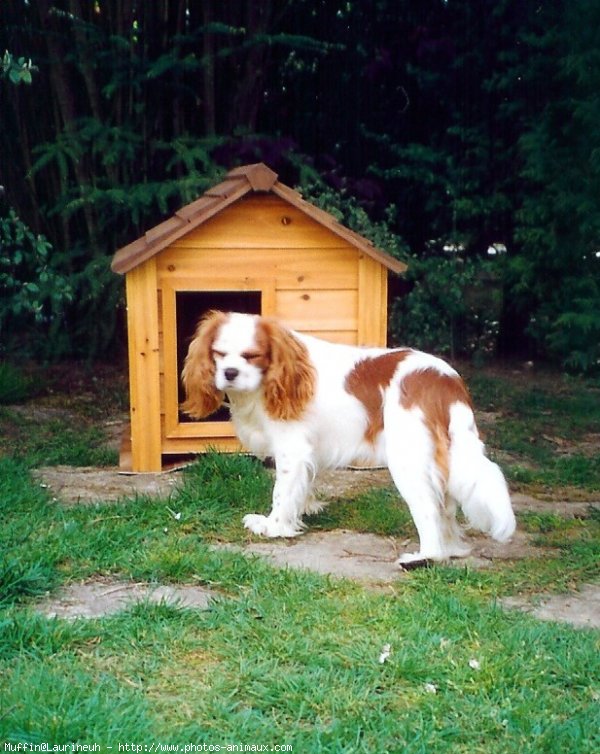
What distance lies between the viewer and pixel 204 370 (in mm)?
4258

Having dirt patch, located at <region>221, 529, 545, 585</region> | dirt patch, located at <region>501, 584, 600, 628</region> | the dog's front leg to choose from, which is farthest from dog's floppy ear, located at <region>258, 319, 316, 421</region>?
dirt patch, located at <region>501, 584, 600, 628</region>

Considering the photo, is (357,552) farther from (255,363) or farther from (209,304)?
(209,304)

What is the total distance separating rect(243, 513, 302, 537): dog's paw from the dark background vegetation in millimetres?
3475

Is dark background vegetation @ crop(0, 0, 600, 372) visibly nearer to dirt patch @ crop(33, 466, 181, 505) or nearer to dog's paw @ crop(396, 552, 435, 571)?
dirt patch @ crop(33, 466, 181, 505)

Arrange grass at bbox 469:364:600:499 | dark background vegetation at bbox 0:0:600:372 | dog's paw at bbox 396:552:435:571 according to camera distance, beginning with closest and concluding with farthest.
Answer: dog's paw at bbox 396:552:435:571
grass at bbox 469:364:600:499
dark background vegetation at bbox 0:0:600:372

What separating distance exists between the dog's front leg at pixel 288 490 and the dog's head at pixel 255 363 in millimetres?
143

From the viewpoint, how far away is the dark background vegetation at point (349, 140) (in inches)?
303

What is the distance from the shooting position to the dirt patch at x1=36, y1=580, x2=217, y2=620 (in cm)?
332

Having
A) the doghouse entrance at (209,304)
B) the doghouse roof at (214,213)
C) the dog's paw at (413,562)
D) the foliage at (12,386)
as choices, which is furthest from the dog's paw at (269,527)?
the foliage at (12,386)

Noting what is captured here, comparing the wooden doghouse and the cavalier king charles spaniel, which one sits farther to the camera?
the wooden doghouse

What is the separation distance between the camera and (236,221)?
5.22m

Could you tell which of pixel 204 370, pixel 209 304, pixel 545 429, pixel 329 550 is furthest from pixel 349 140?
pixel 329 550

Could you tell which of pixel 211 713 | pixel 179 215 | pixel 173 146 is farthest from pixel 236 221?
pixel 211 713

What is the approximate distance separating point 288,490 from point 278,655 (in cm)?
132
